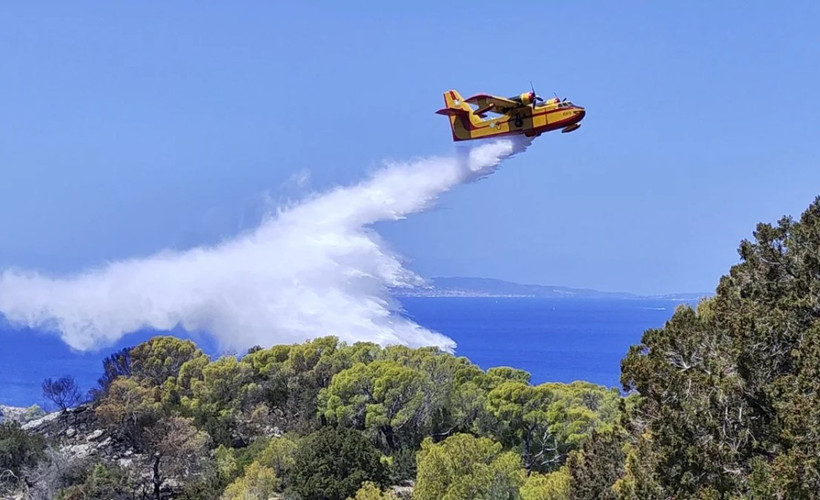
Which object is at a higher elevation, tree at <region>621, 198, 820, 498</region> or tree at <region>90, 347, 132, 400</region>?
tree at <region>90, 347, 132, 400</region>

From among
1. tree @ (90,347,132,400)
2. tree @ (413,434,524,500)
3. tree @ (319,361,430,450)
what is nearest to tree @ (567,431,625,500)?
tree @ (413,434,524,500)

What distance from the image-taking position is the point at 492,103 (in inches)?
1093

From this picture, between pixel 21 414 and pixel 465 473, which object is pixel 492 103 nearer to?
pixel 465 473

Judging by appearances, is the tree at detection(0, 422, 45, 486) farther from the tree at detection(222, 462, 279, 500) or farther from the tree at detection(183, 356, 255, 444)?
the tree at detection(222, 462, 279, 500)

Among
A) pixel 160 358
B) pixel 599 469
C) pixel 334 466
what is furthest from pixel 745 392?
pixel 160 358

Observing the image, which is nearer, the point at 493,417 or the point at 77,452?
the point at 493,417

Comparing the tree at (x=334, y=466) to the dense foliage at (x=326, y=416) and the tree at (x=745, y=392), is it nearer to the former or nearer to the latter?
the dense foliage at (x=326, y=416)

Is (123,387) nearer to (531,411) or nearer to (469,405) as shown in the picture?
(469,405)

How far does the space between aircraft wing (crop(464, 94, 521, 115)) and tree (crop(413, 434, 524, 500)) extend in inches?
487

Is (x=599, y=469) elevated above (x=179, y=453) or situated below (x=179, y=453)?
below

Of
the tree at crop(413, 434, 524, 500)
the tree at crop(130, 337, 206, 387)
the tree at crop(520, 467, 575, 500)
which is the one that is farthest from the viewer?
the tree at crop(130, 337, 206, 387)

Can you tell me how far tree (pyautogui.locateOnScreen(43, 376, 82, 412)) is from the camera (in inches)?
1540

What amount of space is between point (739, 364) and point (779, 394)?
2.60 feet

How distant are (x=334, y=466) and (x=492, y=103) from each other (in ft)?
46.9
